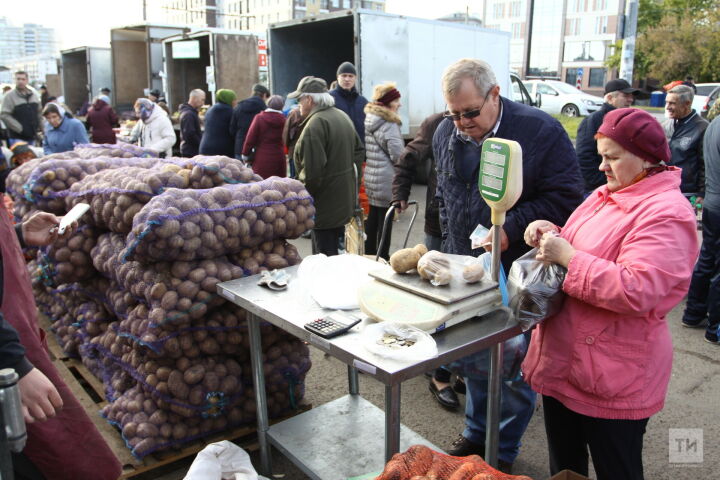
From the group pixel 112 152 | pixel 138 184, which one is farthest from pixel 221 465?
pixel 112 152

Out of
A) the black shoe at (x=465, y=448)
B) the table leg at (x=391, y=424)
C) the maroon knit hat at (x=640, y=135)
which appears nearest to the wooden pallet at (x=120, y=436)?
the black shoe at (x=465, y=448)

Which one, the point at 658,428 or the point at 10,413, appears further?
the point at 658,428

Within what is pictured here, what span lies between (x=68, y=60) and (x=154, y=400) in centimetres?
2098

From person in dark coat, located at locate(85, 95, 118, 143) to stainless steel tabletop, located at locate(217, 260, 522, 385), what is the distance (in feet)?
30.9

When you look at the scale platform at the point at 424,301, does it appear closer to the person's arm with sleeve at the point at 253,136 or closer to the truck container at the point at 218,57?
the person's arm with sleeve at the point at 253,136

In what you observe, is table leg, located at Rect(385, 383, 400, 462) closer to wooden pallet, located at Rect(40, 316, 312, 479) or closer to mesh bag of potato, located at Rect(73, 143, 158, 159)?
wooden pallet, located at Rect(40, 316, 312, 479)

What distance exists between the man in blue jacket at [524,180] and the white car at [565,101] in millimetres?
21595

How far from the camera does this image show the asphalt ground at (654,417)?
3.10 m

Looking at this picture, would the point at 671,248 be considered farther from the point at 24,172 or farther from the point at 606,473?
the point at 24,172

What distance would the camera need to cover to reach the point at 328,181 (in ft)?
16.5

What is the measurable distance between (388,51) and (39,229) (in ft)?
23.9

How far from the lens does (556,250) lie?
2.04m

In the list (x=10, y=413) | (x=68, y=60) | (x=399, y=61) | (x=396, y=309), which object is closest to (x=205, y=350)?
(x=396, y=309)

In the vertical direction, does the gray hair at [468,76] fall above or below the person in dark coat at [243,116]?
above
